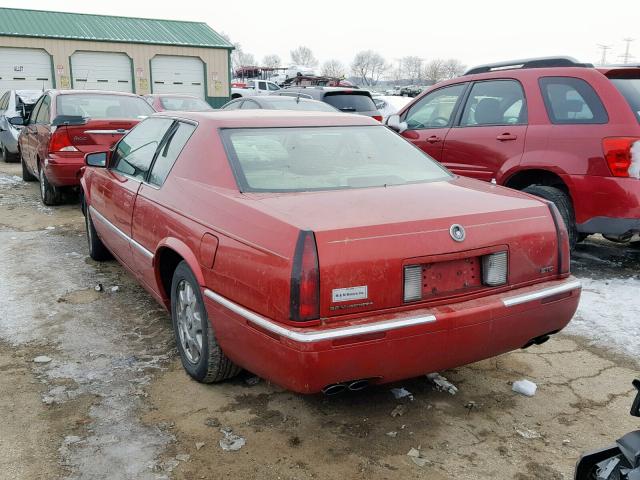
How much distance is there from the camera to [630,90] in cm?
515

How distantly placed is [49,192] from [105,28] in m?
21.8

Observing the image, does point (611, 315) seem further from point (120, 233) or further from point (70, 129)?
point (70, 129)

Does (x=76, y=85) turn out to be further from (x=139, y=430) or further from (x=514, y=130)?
(x=139, y=430)

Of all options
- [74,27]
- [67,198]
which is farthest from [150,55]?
[67,198]

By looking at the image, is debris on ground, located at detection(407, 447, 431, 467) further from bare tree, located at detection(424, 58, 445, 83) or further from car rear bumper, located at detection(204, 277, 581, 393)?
bare tree, located at detection(424, 58, 445, 83)

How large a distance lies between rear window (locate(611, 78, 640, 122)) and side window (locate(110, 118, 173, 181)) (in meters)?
3.75

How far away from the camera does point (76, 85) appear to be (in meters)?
26.2

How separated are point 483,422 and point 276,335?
1.26 m

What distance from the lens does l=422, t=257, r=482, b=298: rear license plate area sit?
2.69 metres

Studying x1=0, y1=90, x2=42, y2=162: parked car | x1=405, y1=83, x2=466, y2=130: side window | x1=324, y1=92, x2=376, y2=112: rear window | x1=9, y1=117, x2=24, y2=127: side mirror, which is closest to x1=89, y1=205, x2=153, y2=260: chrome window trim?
x1=405, y1=83, x2=466, y2=130: side window

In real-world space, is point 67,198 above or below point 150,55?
below

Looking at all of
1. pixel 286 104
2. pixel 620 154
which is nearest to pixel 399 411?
pixel 620 154

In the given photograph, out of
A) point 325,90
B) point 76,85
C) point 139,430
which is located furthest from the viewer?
point 76,85

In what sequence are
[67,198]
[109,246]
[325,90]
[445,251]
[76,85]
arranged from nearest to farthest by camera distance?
[445,251] < [109,246] < [67,198] < [325,90] < [76,85]
